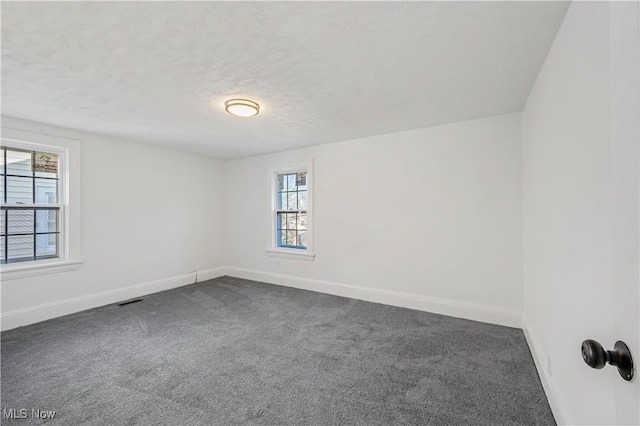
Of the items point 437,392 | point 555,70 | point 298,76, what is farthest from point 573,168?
point 298,76

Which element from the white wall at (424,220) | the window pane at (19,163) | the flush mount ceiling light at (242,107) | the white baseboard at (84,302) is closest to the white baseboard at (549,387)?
the white wall at (424,220)

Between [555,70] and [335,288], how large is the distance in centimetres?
356

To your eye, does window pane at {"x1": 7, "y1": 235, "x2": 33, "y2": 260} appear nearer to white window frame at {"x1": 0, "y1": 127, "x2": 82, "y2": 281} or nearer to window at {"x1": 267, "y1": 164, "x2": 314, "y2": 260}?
white window frame at {"x1": 0, "y1": 127, "x2": 82, "y2": 281}

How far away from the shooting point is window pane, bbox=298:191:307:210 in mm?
4828

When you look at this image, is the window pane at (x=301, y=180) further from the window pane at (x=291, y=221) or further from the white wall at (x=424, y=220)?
the window pane at (x=291, y=221)

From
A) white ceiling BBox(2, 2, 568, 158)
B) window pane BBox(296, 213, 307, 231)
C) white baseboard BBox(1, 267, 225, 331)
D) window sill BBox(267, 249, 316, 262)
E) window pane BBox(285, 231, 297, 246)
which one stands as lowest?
white baseboard BBox(1, 267, 225, 331)

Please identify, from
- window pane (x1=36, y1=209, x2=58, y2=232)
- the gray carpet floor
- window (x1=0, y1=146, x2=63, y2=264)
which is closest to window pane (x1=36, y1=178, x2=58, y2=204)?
window (x1=0, y1=146, x2=63, y2=264)

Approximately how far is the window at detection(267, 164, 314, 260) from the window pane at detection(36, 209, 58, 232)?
2988mm

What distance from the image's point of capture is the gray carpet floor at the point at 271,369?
180cm

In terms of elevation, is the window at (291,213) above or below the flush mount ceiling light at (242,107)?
below

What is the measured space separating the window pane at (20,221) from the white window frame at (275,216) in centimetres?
317

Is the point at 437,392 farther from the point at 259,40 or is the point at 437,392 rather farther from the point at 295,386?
the point at 259,40

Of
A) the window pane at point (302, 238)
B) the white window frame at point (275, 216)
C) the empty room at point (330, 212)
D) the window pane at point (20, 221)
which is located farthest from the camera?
the window pane at point (302, 238)

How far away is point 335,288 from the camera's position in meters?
4.33
